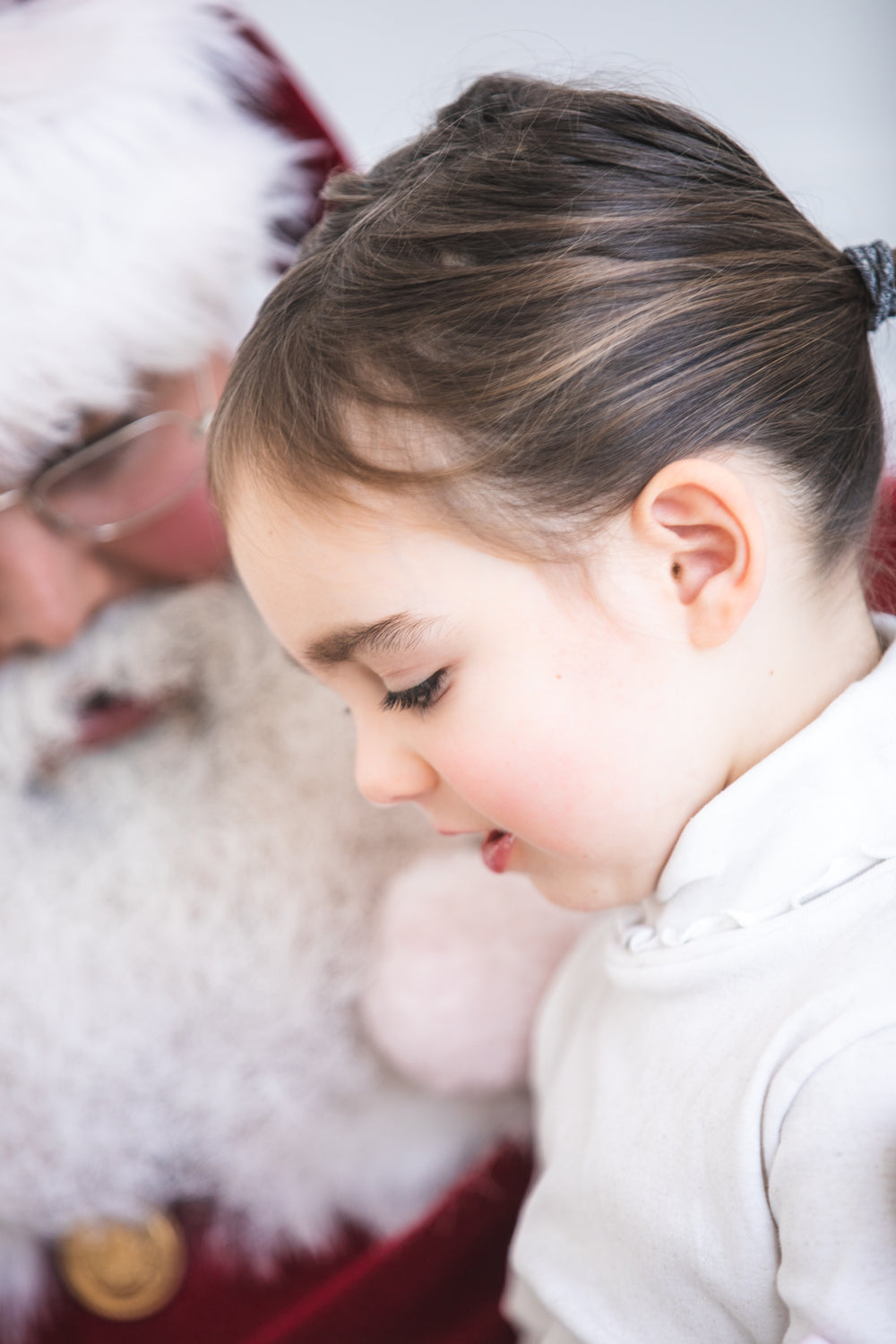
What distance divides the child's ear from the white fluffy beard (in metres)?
0.33

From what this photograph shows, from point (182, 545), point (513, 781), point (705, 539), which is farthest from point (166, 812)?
point (705, 539)

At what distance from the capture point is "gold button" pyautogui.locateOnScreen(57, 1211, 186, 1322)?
2.25 feet

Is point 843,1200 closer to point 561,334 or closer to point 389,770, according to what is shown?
point 389,770

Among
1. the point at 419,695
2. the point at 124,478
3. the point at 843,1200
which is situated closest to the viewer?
the point at 843,1200

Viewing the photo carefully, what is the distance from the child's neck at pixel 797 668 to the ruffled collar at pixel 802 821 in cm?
2

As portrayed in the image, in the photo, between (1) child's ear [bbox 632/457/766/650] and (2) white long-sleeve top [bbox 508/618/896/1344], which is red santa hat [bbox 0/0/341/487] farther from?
(2) white long-sleeve top [bbox 508/618/896/1344]

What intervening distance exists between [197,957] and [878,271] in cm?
61

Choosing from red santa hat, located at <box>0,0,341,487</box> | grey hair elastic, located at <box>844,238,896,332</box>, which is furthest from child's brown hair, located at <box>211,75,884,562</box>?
red santa hat, located at <box>0,0,341,487</box>

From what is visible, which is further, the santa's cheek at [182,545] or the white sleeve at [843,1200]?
the santa's cheek at [182,545]

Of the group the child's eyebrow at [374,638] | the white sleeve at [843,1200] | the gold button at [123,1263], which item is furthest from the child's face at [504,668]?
the gold button at [123,1263]

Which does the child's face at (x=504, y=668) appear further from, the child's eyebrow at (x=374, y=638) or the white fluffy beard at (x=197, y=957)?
the white fluffy beard at (x=197, y=957)

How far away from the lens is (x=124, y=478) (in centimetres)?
67

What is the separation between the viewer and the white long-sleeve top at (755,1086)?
43 centimetres

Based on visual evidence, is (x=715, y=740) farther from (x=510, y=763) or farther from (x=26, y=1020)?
(x=26, y=1020)
